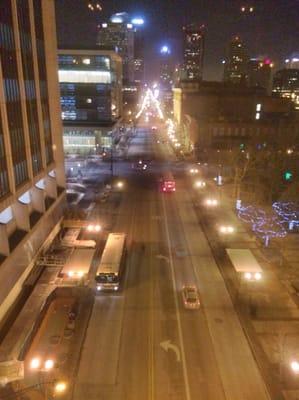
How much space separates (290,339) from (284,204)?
29.5 metres

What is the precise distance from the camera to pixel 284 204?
51469mm

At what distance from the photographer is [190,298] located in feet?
94.3

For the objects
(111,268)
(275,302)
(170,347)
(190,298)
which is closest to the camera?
(170,347)

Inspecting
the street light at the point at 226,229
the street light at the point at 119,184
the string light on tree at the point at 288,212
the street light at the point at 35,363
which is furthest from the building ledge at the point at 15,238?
the string light on tree at the point at 288,212

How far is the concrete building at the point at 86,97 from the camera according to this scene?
91.4 m

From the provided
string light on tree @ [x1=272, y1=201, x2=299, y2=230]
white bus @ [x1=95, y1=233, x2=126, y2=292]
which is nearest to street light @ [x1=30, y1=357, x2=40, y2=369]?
white bus @ [x1=95, y1=233, x2=126, y2=292]

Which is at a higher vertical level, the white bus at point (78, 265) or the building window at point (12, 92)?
the building window at point (12, 92)

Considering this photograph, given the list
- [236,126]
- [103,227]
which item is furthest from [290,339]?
[236,126]

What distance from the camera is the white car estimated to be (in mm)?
28487

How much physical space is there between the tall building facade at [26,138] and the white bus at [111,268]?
286 inches

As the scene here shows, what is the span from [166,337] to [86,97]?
264ft

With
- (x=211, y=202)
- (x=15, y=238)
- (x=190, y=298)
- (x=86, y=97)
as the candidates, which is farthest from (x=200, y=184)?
(x=86, y=97)

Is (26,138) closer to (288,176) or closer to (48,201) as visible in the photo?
(48,201)

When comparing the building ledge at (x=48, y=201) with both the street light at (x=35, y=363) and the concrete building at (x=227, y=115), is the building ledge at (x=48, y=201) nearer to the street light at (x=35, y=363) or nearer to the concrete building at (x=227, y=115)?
the street light at (x=35, y=363)
